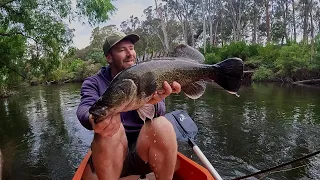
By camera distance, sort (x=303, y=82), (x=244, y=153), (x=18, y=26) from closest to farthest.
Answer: (x=244, y=153) → (x=18, y=26) → (x=303, y=82)

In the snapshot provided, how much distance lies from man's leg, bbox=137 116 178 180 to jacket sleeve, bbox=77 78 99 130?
1.93ft

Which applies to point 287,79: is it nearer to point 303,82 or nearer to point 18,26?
point 303,82

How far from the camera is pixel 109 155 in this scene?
293 centimetres

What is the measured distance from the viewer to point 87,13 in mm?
11906

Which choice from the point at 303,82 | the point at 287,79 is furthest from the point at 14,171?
the point at 287,79

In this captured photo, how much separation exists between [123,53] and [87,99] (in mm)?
623

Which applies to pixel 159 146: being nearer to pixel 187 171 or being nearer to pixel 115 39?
pixel 187 171

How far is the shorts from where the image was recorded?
325 centimetres

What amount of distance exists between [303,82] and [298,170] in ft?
69.1

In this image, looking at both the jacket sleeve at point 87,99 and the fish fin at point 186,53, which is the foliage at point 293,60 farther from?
the jacket sleeve at point 87,99

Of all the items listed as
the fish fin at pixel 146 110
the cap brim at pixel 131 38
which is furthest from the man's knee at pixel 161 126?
the cap brim at pixel 131 38

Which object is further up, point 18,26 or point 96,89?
point 18,26

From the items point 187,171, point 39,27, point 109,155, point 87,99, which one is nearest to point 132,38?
point 87,99

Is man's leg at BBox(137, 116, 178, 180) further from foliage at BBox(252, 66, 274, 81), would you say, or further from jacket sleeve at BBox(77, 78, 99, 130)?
foliage at BBox(252, 66, 274, 81)
